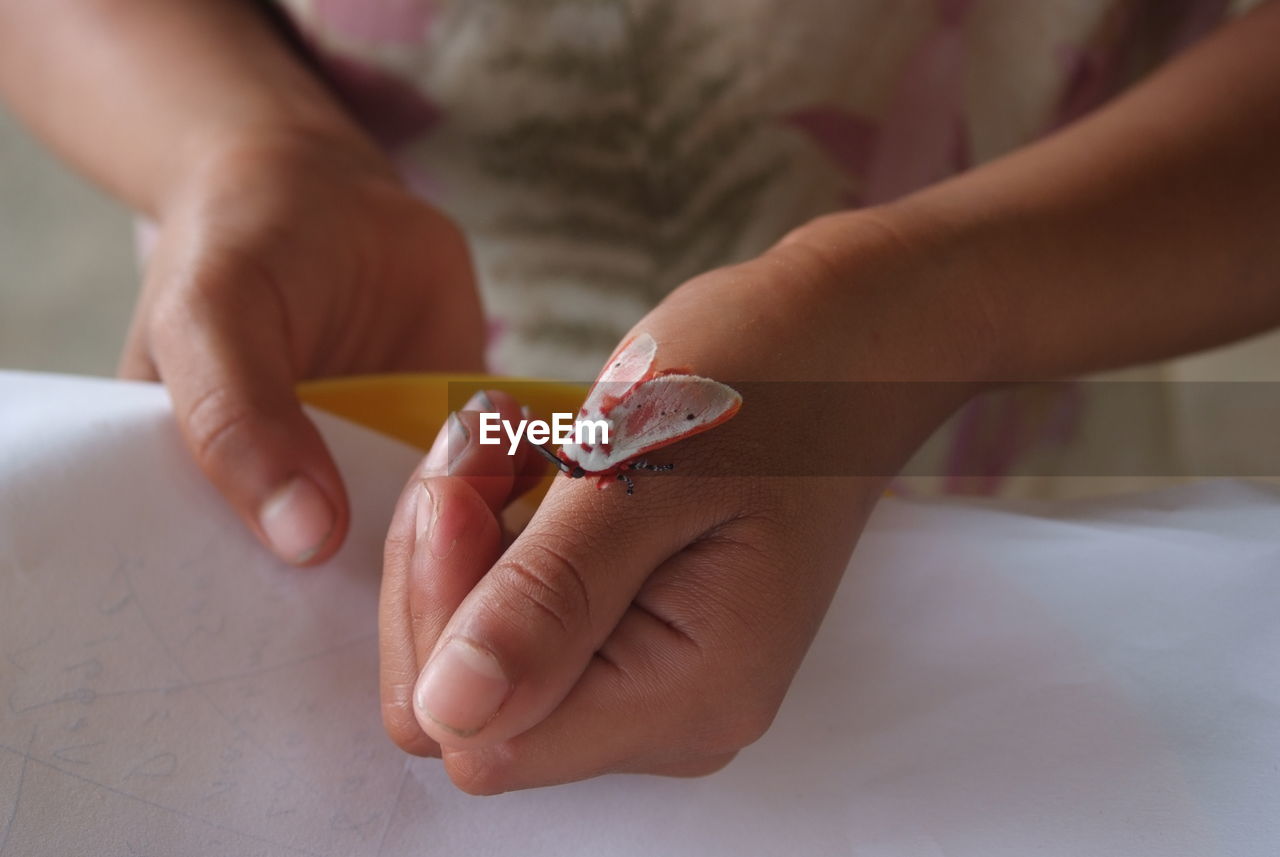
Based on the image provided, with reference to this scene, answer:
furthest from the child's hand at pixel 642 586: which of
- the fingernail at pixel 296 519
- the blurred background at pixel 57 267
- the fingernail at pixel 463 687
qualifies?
the blurred background at pixel 57 267

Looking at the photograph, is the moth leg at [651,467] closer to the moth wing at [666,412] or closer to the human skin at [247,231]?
the moth wing at [666,412]

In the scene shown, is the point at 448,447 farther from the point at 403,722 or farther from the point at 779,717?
the point at 779,717

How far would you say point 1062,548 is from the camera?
580mm

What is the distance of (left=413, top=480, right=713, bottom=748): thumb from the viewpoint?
1.28 ft

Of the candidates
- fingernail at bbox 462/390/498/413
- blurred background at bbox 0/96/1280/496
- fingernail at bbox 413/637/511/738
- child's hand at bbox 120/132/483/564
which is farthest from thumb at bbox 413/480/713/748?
blurred background at bbox 0/96/1280/496

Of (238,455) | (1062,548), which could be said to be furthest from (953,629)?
(238,455)

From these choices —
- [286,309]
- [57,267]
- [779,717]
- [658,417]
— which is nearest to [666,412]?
[658,417]

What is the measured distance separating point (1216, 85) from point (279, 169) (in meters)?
0.70

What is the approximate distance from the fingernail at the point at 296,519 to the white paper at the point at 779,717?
3cm

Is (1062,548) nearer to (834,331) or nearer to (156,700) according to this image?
(834,331)

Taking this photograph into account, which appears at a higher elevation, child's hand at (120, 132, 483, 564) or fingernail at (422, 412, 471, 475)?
fingernail at (422, 412, 471, 475)

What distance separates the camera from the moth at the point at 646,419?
45 cm

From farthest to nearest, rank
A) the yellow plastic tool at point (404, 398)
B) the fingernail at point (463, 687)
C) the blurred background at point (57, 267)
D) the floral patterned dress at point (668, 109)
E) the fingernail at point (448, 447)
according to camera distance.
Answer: the blurred background at point (57, 267) → the floral patterned dress at point (668, 109) → the yellow plastic tool at point (404, 398) → the fingernail at point (448, 447) → the fingernail at point (463, 687)

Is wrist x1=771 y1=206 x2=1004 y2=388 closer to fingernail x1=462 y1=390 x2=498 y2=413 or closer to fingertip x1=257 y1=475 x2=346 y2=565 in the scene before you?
fingernail x1=462 y1=390 x2=498 y2=413
